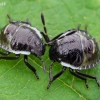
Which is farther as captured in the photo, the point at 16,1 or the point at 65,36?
the point at 16,1

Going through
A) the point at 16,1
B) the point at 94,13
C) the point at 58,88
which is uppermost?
the point at 16,1

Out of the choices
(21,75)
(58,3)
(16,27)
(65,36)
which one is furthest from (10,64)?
(58,3)

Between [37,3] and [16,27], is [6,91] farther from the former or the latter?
[37,3]
